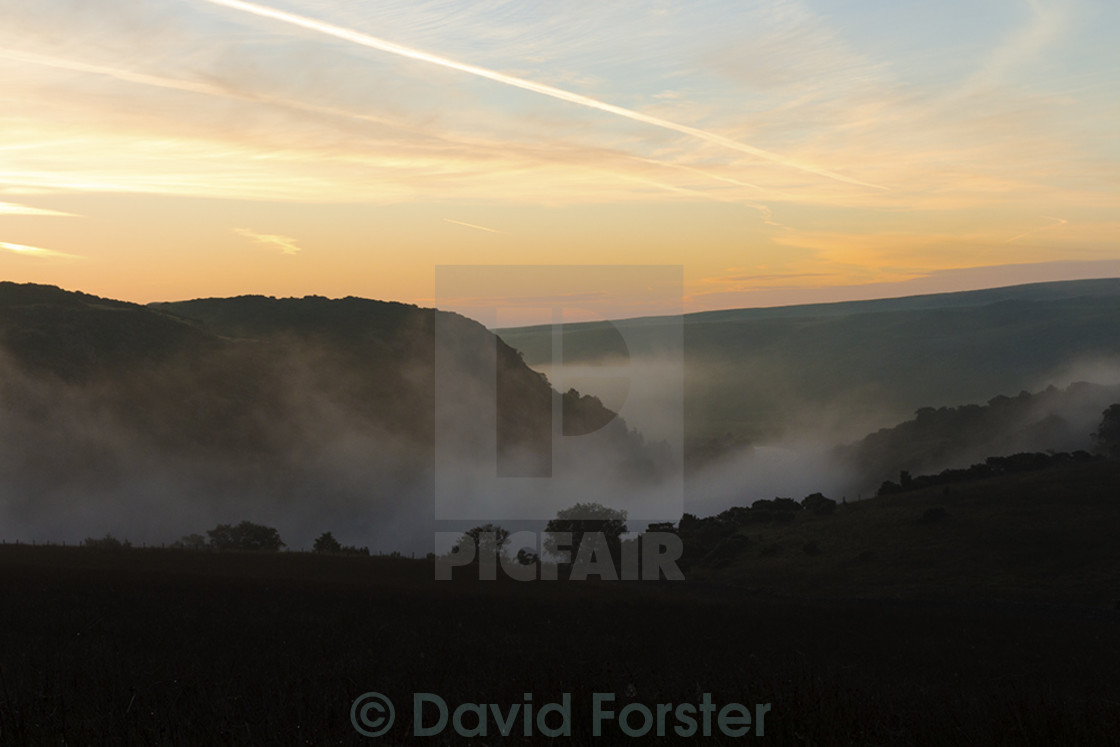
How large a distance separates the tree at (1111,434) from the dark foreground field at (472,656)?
55162mm

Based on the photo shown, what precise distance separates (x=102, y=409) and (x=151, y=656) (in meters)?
162

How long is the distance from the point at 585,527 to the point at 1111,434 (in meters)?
57.7

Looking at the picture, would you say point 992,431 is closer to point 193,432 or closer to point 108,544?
point 108,544

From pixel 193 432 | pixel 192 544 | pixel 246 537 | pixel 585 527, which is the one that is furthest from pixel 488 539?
pixel 193 432

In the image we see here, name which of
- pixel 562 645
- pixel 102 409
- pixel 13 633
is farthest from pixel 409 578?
pixel 102 409

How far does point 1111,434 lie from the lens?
91312mm

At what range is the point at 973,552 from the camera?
53.6 meters

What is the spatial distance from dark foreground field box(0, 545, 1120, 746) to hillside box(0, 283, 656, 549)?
12394cm

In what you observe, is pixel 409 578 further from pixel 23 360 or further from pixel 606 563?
pixel 23 360

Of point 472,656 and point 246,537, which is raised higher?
point 472,656

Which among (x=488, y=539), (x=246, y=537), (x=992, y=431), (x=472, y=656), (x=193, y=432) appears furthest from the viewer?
(x=193, y=432)
